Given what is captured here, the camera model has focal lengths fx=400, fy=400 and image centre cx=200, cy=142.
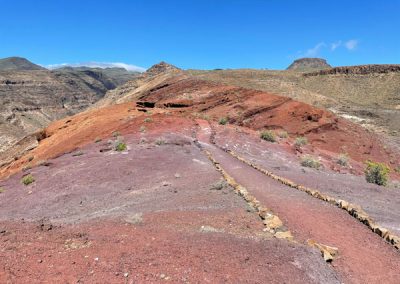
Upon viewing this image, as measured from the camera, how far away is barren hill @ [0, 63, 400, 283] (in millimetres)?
7125

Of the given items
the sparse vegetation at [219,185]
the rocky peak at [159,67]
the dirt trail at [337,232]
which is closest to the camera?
the dirt trail at [337,232]

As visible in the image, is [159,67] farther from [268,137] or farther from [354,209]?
[354,209]

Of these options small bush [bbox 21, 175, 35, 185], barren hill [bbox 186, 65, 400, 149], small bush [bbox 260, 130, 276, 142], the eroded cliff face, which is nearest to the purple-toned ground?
small bush [bbox 21, 175, 35, 185]

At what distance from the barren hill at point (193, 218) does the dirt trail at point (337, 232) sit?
1.4 inches

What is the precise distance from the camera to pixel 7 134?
328ft

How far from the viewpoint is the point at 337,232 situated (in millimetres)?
9477

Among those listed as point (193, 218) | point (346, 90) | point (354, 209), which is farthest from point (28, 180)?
point (346, 90)

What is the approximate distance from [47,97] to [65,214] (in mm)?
157464

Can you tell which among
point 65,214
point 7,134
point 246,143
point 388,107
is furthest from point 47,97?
point 65,214

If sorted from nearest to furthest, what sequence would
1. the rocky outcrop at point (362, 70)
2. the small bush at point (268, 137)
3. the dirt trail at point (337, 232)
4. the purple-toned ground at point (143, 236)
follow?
the purple-toned ground at point (143, 236)
the dirt trail at point (337, 232)
the small bush at point (268, 137)
the rocky outcrop at point (362, 70)

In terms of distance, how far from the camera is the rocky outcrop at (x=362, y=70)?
6662 centimetres

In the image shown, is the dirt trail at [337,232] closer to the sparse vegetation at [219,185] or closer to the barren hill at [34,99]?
the sparse vegetation at [219,185]

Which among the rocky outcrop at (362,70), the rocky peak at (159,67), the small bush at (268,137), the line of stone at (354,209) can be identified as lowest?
the line of stone at (354,209)

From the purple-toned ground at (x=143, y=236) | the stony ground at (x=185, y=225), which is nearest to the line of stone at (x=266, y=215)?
the stony ground at (x=185, y=225)
